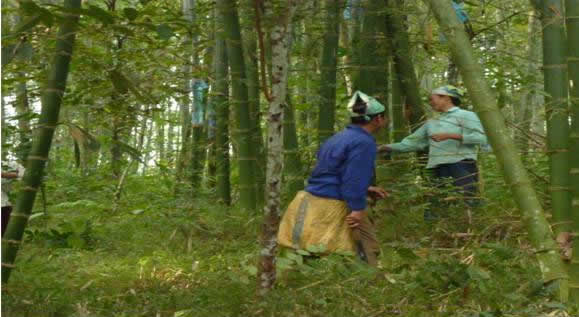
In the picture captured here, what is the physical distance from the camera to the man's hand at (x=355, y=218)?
4.07m

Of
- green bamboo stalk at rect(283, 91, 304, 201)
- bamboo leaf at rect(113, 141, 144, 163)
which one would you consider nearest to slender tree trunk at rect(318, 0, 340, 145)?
green bamboo stalk at rect(283, 91, 304, 201)

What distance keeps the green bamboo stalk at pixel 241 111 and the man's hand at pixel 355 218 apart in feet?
5.85

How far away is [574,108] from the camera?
3188 millimetres

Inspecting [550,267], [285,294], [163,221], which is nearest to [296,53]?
[163,221]

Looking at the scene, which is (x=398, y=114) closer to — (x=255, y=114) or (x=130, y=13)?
(x=255, y=114)

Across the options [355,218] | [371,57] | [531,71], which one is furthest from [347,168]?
[531,71]

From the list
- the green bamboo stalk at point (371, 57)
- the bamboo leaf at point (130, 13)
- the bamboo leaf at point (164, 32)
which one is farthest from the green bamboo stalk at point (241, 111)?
the bamboo leaf at point (130, 13)

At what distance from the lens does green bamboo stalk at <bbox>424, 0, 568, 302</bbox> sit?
3.13m

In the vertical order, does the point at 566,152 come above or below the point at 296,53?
below

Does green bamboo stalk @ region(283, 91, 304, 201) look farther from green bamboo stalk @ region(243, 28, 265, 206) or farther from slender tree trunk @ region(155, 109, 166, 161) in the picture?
slender tree trunk @ region(155, 109, 166, 161)

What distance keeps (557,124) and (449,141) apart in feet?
6.00

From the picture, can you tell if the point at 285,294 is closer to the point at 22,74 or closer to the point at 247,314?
the point at 247,314

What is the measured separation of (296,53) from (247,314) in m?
3.65

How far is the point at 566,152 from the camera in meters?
3.42
